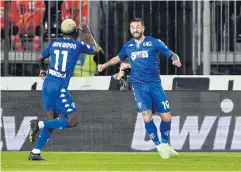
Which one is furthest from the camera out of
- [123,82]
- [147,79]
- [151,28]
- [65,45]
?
[151,28]

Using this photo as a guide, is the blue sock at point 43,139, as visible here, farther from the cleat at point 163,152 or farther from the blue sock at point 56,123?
the cleat at point 163,152

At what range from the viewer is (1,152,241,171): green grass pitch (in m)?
11.6

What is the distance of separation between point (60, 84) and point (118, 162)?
4.19 ft

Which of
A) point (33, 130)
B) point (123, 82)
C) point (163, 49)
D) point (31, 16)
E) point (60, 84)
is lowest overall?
point (33, 130)

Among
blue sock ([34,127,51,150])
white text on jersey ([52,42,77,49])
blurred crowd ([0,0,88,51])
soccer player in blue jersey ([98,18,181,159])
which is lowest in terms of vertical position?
blue sock ([34,127,51,150])

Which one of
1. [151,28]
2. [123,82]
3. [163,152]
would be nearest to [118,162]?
[163,152]

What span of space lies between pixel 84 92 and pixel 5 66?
1.55 m

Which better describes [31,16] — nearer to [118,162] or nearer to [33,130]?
[33,130]

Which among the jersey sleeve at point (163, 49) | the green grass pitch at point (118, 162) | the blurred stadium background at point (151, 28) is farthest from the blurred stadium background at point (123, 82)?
the jersey sleeve at point (163, 49)

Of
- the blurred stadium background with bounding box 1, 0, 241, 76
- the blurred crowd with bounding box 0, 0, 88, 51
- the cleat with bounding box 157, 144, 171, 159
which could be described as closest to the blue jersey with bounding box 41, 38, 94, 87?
the cleat with bounding box 157, 144, 171, 159

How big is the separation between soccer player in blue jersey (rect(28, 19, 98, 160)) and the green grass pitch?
419mm

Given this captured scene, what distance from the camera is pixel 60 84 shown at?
13188mm

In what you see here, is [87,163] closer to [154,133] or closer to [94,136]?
[154,133]

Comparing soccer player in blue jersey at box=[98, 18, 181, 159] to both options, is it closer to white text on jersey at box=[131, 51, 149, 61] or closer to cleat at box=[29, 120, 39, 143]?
white text on jersey at box=[131, 51, 149, 61]
